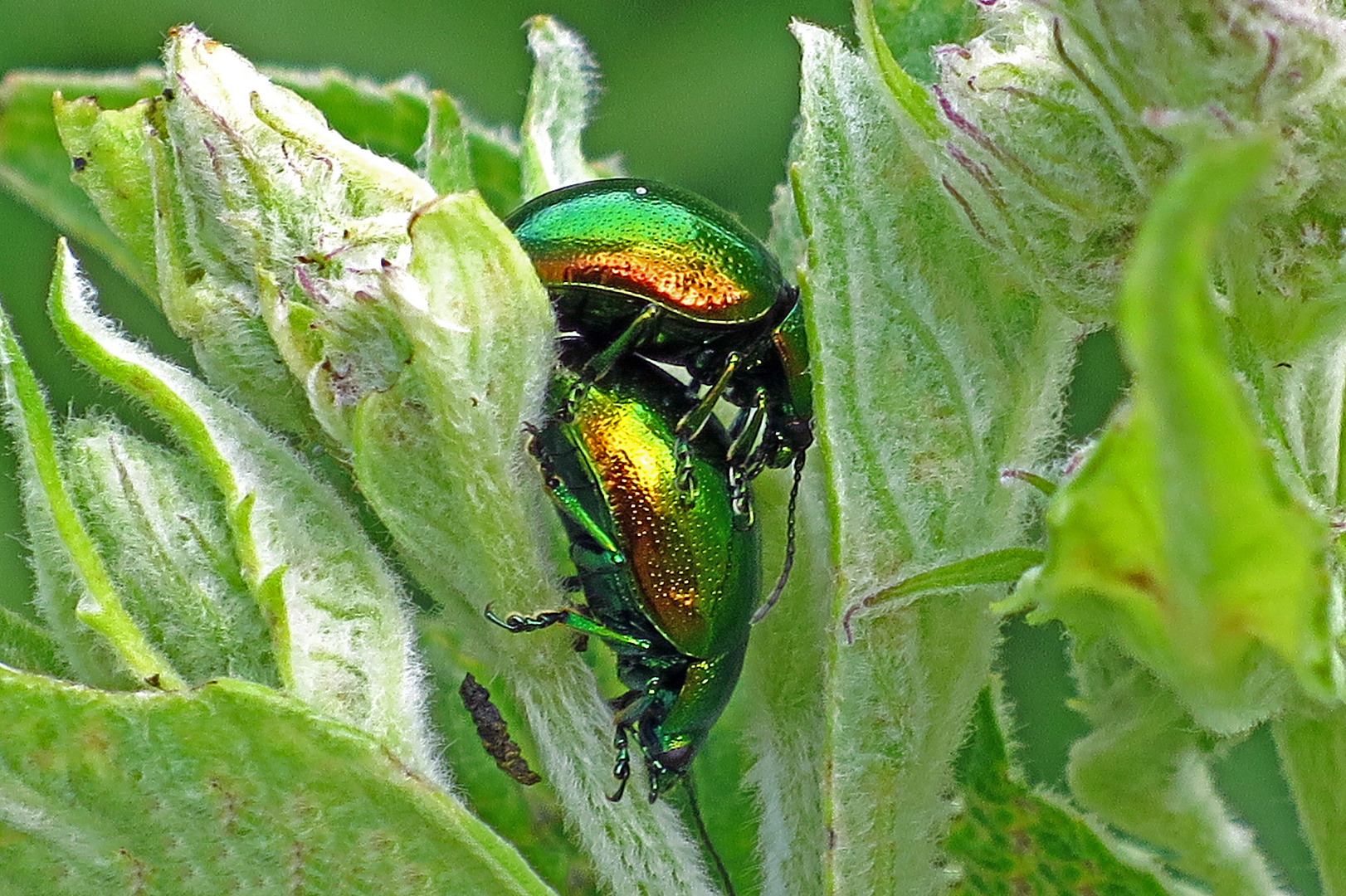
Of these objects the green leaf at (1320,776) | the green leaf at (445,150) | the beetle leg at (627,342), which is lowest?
the green leaf at (1320,776)

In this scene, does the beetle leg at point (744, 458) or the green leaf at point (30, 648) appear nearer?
the green leaf at point (30, 648)

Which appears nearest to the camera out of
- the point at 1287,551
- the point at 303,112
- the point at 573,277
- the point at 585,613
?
the point at 1287,551

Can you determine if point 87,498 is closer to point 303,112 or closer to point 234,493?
point 234,493

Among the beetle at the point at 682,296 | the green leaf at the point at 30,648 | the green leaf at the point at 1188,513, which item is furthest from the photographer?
the beetle at the point at 682,296

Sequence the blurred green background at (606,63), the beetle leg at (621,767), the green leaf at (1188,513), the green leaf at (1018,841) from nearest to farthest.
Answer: the green leaf at (1188,513) → the beetle leg at (621,767) → the green leaf at (1018,841) → the blurred green background at (606,63)

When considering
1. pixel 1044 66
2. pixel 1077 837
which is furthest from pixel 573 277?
pixel 1077 837

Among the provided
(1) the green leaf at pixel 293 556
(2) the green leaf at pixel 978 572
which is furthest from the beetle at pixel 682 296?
(2) the green leaf at pixel 978 572

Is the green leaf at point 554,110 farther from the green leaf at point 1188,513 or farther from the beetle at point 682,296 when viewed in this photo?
the green leaf at point 1188,513
